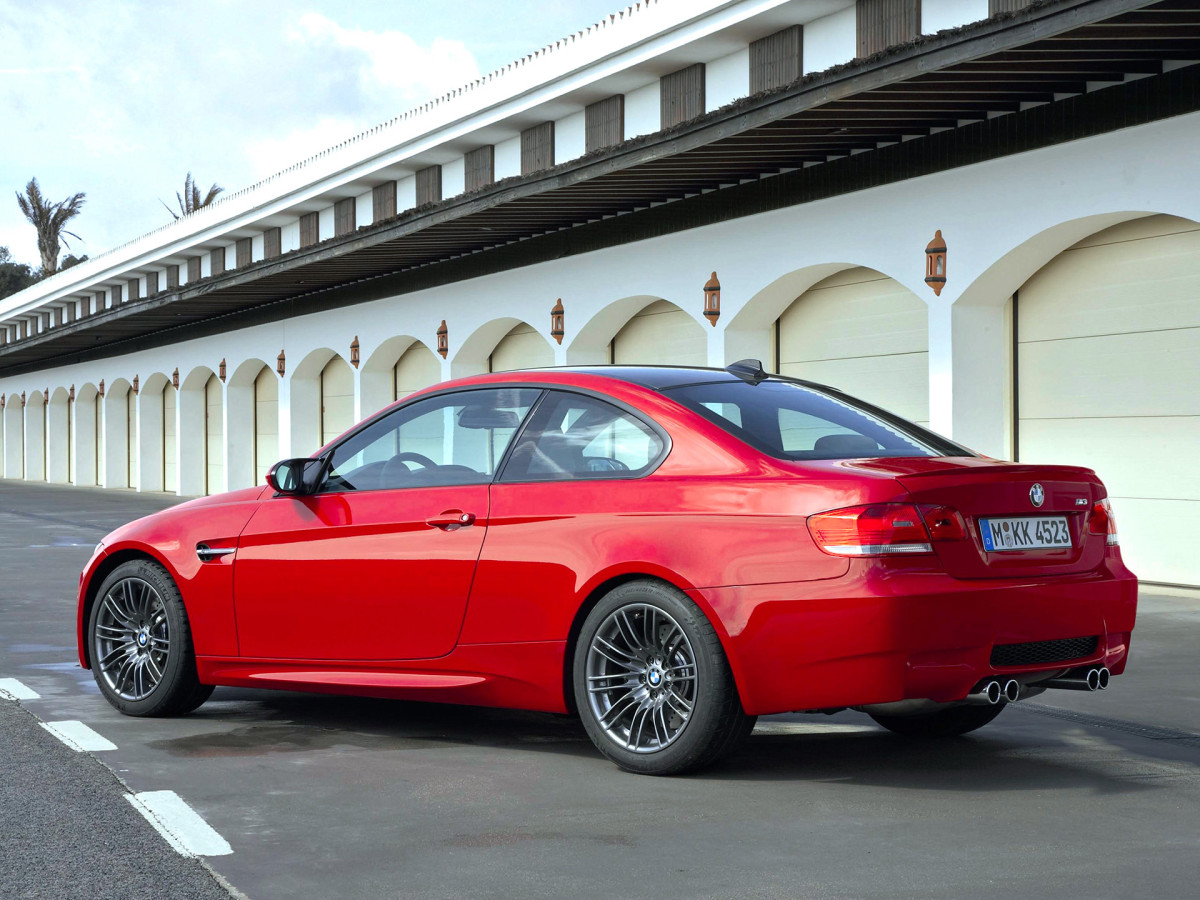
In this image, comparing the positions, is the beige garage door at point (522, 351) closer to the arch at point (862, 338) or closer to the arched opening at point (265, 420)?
the arch at point (862, 338)

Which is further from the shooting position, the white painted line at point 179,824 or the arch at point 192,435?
the arch at point 192,435

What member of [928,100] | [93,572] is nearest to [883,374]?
[928,100]

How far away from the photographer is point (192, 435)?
36000 millimetres

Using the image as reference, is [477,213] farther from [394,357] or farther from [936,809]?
[936,809]

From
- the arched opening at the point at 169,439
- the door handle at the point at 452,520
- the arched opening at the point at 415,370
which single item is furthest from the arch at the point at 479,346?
the arched opening at the point at 169,439

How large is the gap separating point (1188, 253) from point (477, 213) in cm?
916

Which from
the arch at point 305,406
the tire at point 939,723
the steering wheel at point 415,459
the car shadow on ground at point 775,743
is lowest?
the car shadow on ground at point 775,743

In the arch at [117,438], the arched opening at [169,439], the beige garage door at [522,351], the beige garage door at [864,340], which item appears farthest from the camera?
the arch at [117,438]

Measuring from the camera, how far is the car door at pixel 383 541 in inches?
226

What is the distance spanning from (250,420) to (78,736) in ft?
90.0

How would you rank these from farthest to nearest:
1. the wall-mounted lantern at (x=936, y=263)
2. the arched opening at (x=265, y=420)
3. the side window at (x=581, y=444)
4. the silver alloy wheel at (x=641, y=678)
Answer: the arched opening at (x=265, y=420) < the wall-mounted lantern at (x=936, y=263) < the side window at (x=581, y=444) < the silver alloy wheel at (x=641, y=678)

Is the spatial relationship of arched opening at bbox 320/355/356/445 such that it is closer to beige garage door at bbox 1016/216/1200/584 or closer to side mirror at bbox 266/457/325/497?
Result: beige garage door at bbox 1016/216/1200/584

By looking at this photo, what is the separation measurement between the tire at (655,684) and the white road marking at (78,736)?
1.88 m

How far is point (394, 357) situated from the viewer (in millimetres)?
26156
